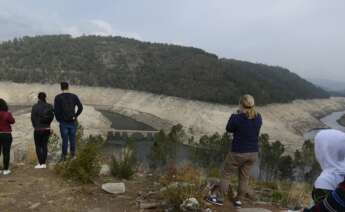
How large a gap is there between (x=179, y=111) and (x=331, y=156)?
8576cm

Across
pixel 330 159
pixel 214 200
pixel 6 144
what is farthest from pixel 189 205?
pixel 6 144

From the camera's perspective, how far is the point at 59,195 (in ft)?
29.1

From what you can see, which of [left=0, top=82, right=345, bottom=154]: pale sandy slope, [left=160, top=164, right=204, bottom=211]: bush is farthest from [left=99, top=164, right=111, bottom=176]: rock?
[left=0, top=82, right=345, bottom=154]: pale sandy slope

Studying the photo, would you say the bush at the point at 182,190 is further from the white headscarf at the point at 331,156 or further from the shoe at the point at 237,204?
the white headscarf at the point at 331,156

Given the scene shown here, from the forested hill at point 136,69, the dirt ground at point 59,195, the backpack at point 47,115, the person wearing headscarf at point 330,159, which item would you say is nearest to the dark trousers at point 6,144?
the dirt ground at point 59,195

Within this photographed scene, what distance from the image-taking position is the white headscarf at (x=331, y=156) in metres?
4.68

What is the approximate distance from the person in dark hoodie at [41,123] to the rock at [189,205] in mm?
4312

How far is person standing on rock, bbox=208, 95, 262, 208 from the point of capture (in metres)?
8.19

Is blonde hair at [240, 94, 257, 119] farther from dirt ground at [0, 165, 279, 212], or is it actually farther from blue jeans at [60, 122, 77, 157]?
blue jeans at [60, 122, 77, 157]

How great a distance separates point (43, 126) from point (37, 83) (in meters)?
112

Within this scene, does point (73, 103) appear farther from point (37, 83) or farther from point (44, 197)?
point (37, 83)

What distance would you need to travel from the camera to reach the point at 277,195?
394 inches

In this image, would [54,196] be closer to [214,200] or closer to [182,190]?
[182,190]

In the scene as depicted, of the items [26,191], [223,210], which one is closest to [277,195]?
[223,210]
